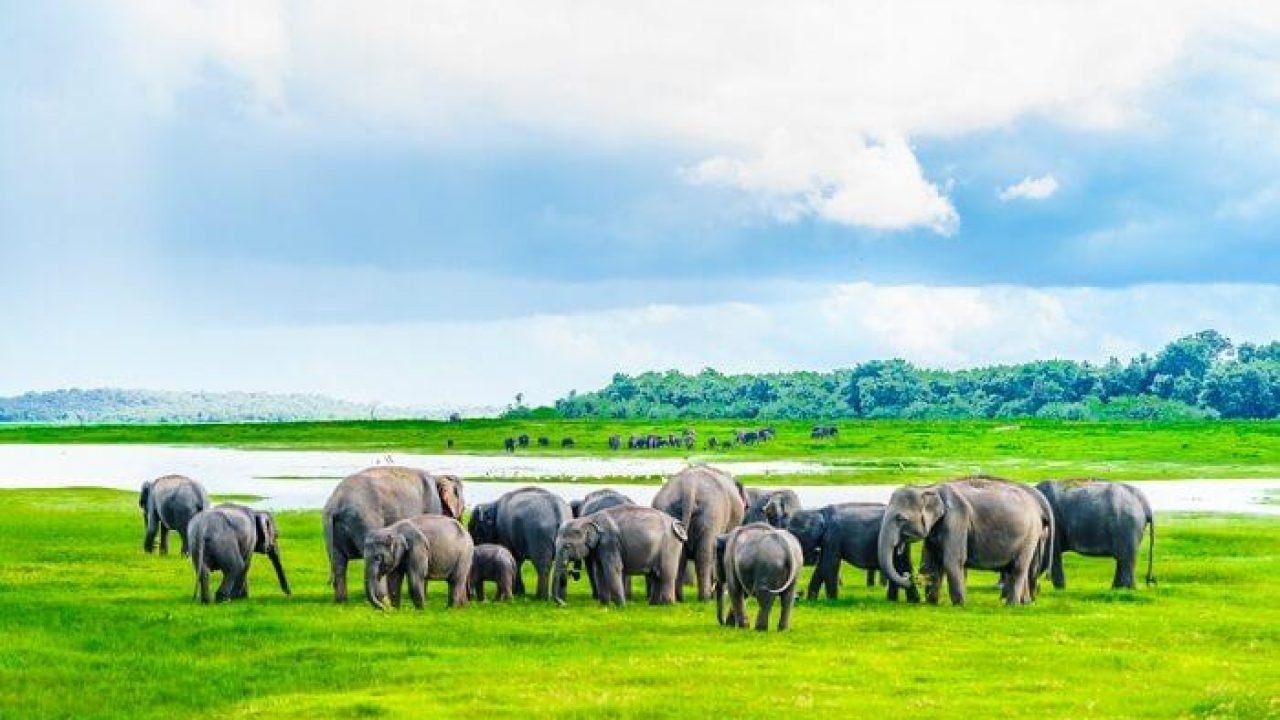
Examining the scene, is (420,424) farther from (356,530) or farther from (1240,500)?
(356,530)

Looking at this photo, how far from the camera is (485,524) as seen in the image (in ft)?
101

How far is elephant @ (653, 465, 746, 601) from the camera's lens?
29.0 metres

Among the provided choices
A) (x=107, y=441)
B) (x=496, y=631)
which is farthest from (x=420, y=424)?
(x=496, y=631)

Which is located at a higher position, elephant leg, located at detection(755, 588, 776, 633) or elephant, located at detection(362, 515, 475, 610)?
elephant, located at detection(362, 515, 475, 610)

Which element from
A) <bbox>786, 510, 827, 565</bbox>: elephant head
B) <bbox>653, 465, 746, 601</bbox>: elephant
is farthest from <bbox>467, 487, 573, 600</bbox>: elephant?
<bbox>786, 510, 827, 565</bbox>: elephant head

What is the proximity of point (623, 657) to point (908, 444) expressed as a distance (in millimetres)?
93382

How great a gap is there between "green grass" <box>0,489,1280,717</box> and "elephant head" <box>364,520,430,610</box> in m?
0.42

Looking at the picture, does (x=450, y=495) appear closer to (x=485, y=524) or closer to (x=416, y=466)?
(x=485, y=524)

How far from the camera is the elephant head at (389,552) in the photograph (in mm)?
25938

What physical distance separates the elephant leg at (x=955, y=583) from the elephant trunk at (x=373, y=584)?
9.53 meters

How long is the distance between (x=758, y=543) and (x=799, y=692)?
4914 millimetres

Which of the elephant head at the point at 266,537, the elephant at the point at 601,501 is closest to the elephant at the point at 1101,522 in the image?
the elephant at the point at 601,501

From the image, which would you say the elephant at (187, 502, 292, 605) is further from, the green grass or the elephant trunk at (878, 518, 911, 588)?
the elephant trunk at (878, 518, 911, 588)

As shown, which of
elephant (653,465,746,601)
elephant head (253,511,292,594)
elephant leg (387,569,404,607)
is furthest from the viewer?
elephant (653,465,746,601)
